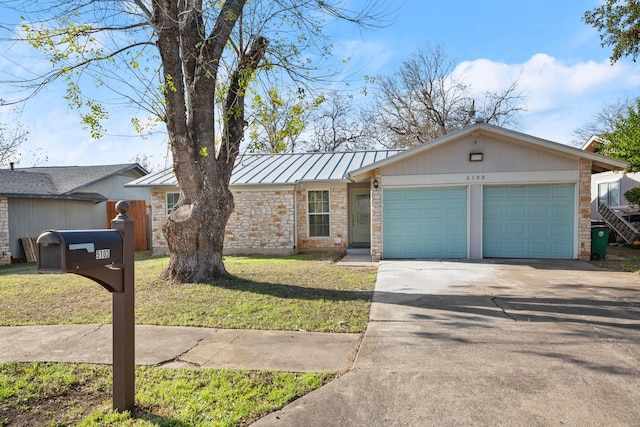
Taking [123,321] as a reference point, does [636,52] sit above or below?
above

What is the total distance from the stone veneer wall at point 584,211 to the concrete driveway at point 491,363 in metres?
4.03

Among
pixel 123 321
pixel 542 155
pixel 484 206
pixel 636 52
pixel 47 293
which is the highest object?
pixel 636 52

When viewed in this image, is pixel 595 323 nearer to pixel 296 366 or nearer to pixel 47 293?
pixel 296 366

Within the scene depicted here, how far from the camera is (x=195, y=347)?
4.13 m

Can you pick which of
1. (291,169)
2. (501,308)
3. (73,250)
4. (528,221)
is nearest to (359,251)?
(291,169)

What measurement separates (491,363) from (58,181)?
18903 mm

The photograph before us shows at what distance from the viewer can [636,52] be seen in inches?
366

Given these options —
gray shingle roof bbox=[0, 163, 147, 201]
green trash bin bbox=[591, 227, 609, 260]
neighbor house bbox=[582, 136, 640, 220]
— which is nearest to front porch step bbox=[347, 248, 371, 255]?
green trash bin bbox=[591, 227, 609, 260]

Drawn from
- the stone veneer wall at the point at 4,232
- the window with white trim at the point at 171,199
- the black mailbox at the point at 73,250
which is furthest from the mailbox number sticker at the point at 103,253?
the stone veneer wall at the point at 4,232

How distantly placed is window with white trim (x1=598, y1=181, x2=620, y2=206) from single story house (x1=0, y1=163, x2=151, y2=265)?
2144 centimetres

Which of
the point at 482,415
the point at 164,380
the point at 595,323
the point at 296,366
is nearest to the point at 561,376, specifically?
the point at 482,415

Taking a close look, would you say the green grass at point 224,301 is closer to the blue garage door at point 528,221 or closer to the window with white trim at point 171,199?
the blue garage door at point 528,221

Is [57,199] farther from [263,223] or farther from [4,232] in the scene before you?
[263,223]

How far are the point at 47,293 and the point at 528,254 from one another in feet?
38.7
